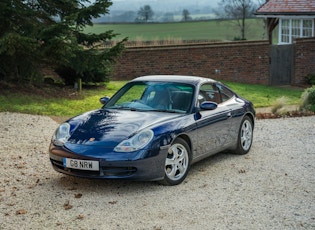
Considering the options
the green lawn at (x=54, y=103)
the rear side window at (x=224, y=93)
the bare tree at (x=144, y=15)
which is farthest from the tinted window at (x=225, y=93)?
the bare tree at (x=144, y=15)

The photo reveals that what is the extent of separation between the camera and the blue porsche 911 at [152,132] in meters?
7.67

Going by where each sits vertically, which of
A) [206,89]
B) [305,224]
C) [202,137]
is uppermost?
[206,89]

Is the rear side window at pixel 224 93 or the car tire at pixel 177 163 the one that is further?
the rear side window at pixel 224 93

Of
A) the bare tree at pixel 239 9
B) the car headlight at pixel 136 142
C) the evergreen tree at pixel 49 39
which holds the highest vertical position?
the bare tree at pixel 239 9

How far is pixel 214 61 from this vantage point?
80.4ft

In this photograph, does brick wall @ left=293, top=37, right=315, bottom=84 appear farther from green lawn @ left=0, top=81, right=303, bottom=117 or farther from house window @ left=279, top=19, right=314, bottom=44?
green lawn @ left=0, top=81, right=303, bottom=117

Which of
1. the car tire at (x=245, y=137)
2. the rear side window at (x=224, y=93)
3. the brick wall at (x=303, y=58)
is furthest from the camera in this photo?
the brick wall at (x=303, y=58)

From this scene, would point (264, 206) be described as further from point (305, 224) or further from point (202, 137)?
point (202, 137)

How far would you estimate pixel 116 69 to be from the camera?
22.7 meters

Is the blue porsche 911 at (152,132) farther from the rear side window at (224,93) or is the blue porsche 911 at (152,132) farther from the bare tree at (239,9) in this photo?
the bare tree at (239,9)

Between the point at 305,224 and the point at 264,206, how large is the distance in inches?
29.0

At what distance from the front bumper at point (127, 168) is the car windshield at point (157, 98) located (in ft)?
3.59

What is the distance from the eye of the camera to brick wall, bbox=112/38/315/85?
23031mm

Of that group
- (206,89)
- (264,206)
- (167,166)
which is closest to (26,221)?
(167,166)
